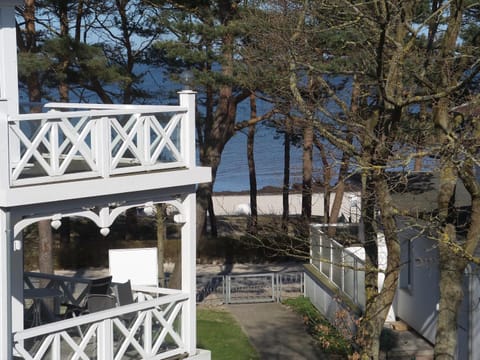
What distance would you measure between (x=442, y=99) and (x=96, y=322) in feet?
22.1

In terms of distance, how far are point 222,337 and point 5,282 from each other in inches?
462

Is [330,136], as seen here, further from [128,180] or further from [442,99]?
[128,180]

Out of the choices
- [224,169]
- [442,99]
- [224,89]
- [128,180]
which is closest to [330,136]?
[442,99]

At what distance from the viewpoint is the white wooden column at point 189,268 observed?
1138cm

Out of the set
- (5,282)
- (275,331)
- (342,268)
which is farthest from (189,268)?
(275,331)

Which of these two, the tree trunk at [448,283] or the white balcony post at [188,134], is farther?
the tree trunk at [448,283]

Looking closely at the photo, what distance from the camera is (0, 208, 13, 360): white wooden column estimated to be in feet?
29.7

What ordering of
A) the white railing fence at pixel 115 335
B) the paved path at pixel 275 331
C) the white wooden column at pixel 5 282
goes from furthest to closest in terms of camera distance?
the paved path at pixel 275 331
the white railing fence at pixel 115 335
the white wooden column at pixel 5 282

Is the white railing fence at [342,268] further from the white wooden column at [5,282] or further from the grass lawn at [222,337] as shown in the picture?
the white wooden column at [5,282]

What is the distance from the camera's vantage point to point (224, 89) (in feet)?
86.5

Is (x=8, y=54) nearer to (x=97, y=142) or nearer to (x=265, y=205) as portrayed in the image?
(x=97, y=142)

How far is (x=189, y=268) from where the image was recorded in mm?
11469

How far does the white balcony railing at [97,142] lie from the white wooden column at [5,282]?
0.42 metres

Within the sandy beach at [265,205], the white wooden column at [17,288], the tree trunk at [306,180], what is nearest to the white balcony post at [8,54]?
the white wooden column at [17,288]
